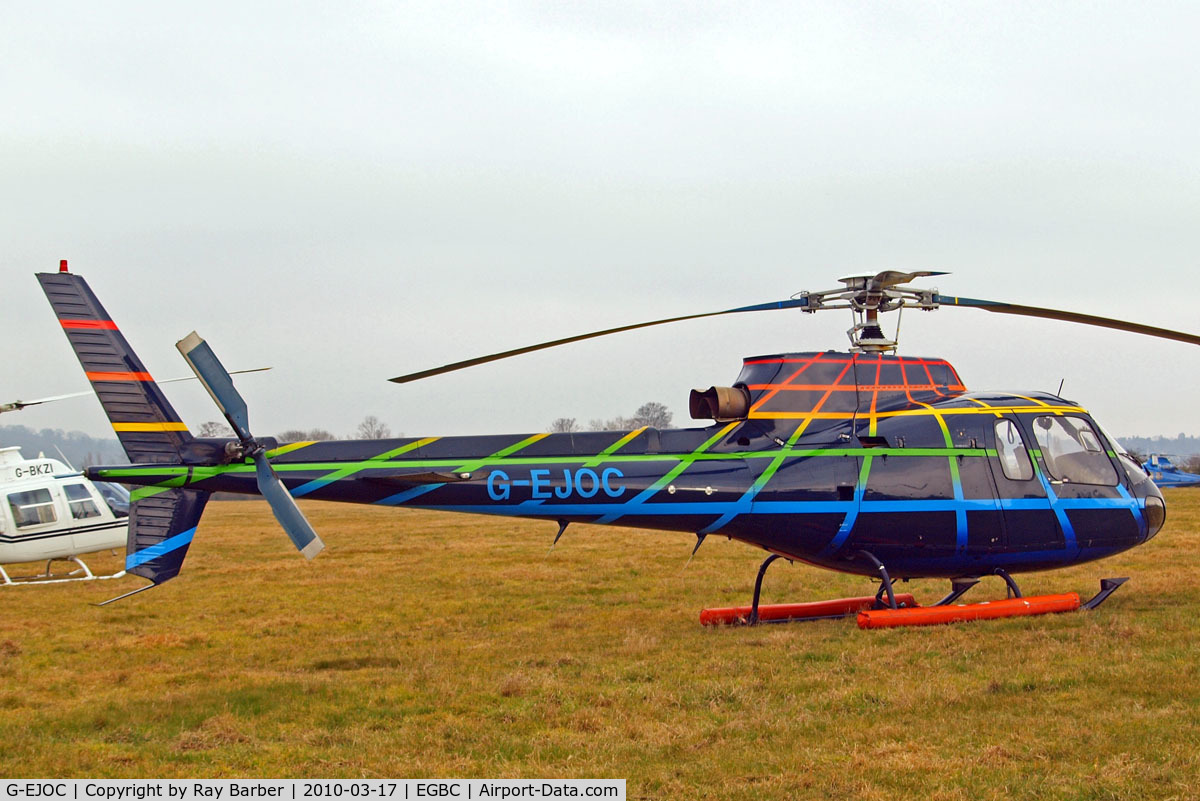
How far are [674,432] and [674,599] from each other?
4.66 m

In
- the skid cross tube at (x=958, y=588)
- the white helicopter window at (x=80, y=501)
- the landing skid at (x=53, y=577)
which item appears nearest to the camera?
the skid cross tube at (x=958, y=588)

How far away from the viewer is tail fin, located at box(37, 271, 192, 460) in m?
9.13

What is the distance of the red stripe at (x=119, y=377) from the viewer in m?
9.10

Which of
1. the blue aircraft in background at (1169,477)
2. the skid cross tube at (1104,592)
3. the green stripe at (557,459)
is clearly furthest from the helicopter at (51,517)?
the blue aircraft in background at (1169,477)

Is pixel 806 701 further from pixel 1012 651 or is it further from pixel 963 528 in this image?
pixel 963 528

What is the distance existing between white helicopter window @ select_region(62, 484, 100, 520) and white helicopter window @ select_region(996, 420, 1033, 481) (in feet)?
55.0

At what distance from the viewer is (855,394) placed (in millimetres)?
11766

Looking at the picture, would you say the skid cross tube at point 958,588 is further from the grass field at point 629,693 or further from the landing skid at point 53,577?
the landing skid at point 53,577

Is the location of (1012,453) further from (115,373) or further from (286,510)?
(115,373)

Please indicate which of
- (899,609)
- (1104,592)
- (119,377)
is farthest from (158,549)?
(1104,592)

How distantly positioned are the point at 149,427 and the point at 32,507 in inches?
456

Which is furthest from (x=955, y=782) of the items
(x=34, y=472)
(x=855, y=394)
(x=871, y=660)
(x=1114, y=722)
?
(x=34, y=472)

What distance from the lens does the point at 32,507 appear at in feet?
61.8

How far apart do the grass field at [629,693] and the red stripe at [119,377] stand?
2978mm
